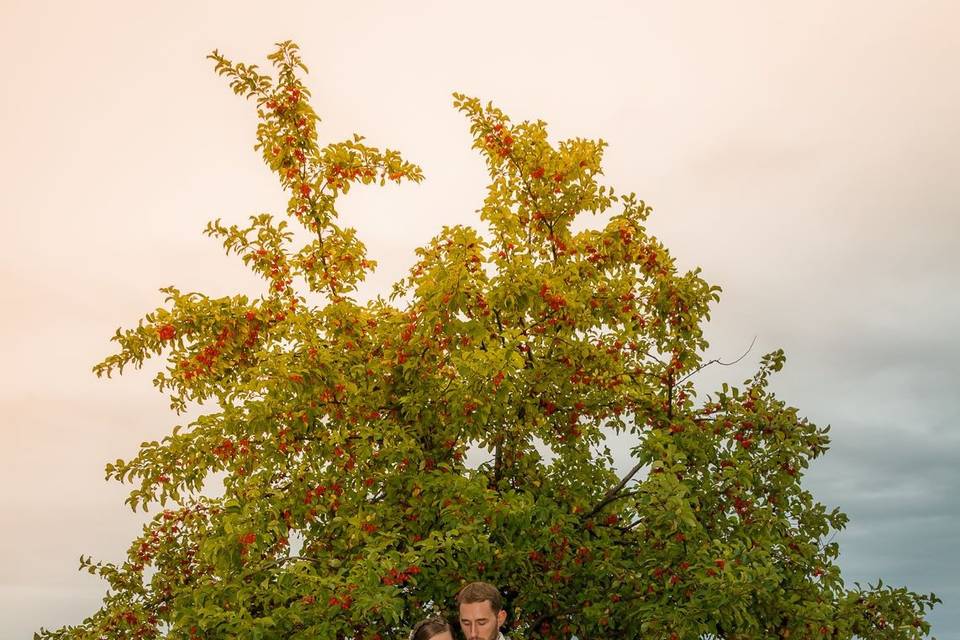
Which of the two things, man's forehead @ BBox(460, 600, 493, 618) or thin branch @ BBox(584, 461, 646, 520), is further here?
thin branch @ BBox(584, 461, 646, 520)

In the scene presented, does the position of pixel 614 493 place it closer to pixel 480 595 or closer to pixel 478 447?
pixel 478 447

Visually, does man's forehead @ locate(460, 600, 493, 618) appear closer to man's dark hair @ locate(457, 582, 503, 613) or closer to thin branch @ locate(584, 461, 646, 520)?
man's dark hair @ locate(457, 582, 503, 613)

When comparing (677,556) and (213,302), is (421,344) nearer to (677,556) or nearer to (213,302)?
(213,302)

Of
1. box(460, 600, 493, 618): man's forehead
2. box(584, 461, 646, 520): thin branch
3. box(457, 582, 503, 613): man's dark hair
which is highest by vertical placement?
box(584, 461, 646, 520): thin branch

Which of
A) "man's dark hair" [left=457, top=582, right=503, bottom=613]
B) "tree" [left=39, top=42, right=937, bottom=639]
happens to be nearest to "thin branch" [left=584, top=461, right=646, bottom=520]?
"tree" [left=39, top=42, right=937, bottom=639]

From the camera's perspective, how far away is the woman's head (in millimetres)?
8742

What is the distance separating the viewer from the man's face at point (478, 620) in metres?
8.65

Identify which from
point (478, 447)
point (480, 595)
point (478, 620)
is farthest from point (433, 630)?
point (478, 447)

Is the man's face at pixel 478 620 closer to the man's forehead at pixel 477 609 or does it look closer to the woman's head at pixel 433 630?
the man's forehead at pixel 477 609

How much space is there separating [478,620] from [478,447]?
4340mm

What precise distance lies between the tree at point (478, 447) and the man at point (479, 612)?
1.37 metres

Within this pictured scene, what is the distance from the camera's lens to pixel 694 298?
12.5 meters

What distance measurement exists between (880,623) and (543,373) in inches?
190

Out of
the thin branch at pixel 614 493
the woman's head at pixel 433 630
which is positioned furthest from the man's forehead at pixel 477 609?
the thin branch at pixel 614 493
